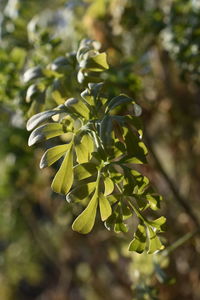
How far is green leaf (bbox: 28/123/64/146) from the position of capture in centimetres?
65

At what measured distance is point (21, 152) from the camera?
1624 mm

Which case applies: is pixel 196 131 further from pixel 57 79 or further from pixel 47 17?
pixel 57 79

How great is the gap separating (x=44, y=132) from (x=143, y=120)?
95cm

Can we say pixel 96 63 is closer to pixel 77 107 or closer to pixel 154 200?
pixel 77 107

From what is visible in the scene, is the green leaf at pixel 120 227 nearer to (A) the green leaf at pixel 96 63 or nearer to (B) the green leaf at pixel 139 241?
(B) the green leaf at pixel 139 241

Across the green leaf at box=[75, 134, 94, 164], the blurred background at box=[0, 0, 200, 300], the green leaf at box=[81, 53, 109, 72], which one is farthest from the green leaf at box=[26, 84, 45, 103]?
the green leaf at box=[75, 134, 94, 164]

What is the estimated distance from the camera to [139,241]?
2.19ft

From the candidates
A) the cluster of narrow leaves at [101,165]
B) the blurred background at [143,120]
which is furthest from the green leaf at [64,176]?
the blurred background at [143,120]

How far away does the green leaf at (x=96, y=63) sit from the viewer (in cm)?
75

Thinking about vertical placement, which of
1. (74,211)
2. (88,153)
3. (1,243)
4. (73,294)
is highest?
(88,153)

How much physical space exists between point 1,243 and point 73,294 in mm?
956

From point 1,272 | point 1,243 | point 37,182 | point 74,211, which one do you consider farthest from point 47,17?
point 1,243

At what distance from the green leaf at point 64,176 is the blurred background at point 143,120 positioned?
30 centimetres

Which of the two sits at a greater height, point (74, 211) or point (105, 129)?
point (105, 129)
